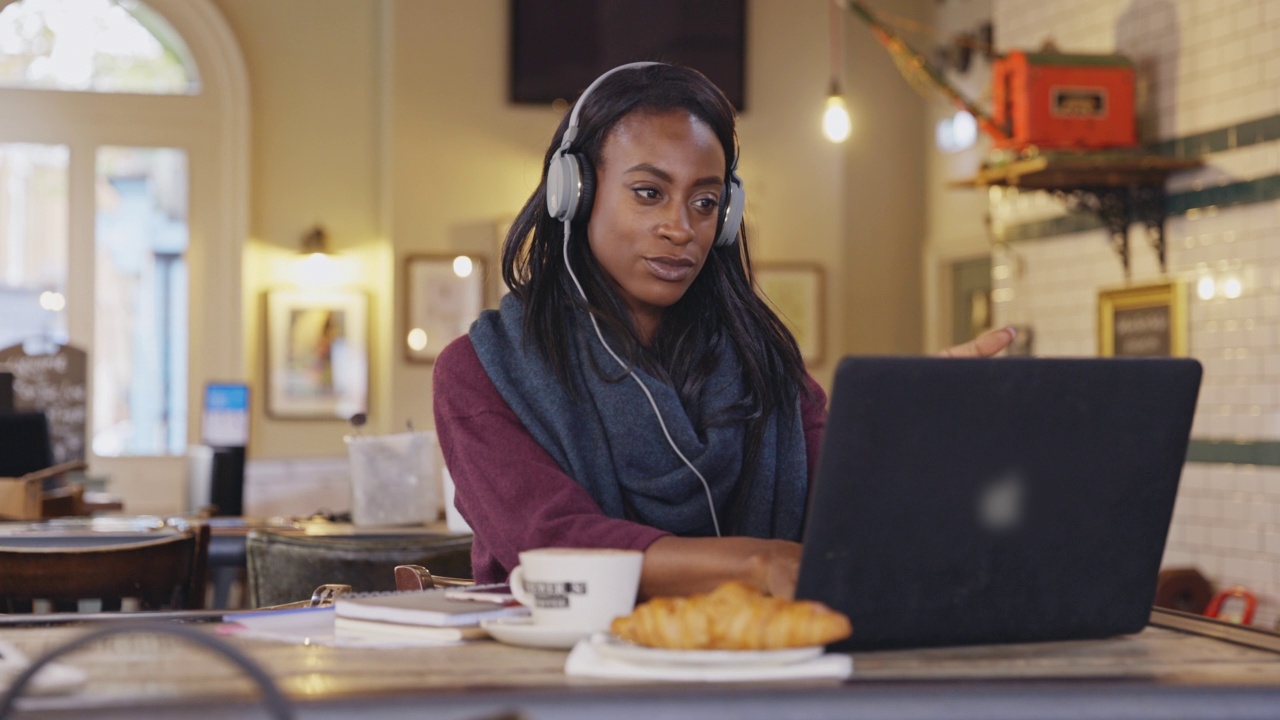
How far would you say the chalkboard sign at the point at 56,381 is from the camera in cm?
714

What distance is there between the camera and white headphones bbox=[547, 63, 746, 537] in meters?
1.58

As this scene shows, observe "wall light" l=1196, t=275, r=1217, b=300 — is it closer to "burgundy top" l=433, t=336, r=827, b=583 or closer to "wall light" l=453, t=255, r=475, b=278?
"burgundy top" l=433, t=336, r=827, b=583

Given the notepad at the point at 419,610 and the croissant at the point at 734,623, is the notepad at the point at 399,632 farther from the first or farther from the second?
the croissant at the point at 734,623

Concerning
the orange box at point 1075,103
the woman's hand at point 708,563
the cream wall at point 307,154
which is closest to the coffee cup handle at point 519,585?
the woman's hand at point 708,563

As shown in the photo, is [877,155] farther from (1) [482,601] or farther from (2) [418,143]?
(1) [482,601]

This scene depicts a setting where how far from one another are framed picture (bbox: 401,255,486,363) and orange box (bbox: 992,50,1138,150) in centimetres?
375

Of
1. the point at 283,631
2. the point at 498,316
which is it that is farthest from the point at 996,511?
the point at 498,316

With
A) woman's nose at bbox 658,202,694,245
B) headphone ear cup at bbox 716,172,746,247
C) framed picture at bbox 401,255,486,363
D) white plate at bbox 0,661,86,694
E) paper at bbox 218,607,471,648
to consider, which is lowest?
paper at bbox 218,607,471,648

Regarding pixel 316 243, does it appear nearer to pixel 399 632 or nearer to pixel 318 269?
pixel 318 269

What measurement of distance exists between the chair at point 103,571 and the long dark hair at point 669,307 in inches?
36.9

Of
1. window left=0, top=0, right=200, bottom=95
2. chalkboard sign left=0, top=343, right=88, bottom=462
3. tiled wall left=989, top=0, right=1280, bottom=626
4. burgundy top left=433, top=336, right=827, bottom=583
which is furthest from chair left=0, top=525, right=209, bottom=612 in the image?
window left=0, top=0, right=200, bottom=95

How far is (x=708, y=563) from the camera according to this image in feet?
4.15

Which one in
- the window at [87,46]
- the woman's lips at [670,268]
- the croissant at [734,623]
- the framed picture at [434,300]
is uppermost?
the window at [87,46]

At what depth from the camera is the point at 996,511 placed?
3.65 ft
